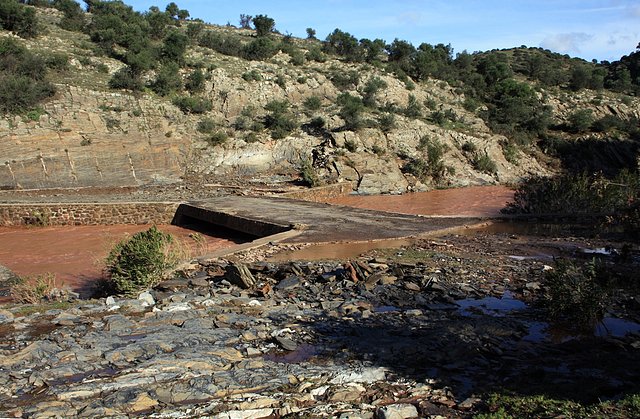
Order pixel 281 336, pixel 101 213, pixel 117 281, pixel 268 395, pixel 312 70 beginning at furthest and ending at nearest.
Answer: pixel 312 70
pixel 101 213
pixel 117 281
pixel 281 336
pixel 268 395

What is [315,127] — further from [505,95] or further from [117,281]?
[117,281]

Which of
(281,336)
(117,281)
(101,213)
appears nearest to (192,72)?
(101,213)

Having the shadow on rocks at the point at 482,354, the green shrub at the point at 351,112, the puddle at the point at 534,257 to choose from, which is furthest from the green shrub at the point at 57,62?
the shadow on rocks at the point at 482,354

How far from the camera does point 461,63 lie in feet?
152

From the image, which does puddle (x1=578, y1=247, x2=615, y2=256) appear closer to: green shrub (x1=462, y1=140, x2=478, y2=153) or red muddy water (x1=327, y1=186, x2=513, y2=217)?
red muddy water (x1=327, y1=186, x2=513, y2=217)

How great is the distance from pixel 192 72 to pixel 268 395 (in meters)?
31.1

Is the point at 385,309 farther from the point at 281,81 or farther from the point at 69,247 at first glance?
the point at 281,81

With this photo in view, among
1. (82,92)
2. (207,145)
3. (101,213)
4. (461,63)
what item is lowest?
(101,213)

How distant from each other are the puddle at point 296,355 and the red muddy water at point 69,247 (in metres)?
5.61

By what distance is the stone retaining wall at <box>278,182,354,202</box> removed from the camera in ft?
75.6

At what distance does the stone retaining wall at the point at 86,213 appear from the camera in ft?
61.7

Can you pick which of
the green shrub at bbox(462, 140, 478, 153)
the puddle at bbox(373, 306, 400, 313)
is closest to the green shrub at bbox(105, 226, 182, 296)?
the puddle at bbox(373, 306, 400, 313)

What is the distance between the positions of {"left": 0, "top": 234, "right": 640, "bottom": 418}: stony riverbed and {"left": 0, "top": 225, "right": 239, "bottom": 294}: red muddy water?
143 inches

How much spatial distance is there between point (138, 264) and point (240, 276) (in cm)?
164
